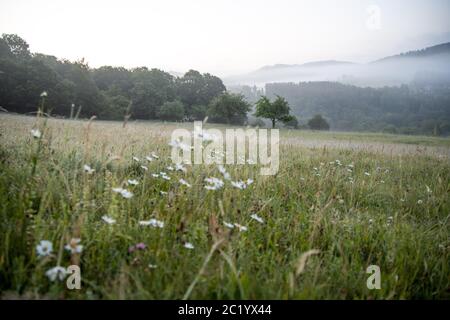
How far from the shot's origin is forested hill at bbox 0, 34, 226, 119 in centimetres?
4212

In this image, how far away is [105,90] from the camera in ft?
240

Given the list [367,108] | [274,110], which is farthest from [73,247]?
[367,108]

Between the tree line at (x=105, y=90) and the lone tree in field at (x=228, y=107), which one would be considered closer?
the tree line at (x=105, y=90)

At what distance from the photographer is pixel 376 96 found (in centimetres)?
A: 19375

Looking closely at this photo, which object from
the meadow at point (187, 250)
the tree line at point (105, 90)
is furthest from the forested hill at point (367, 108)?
the meadow at point (187, 250)

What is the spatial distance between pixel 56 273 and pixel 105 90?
8083 cm

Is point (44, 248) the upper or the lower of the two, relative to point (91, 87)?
lower

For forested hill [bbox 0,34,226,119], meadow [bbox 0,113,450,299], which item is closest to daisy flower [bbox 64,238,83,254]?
meadow [bbox 0,113,450,299]

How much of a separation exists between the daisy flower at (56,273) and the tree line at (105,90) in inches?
1561

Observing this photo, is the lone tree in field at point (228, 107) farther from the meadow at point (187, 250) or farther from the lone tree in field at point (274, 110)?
the meadow at point (187, 250)

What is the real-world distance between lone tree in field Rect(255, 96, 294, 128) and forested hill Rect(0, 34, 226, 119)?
1987 cm

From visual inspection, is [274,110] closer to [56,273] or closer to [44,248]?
[44,248]

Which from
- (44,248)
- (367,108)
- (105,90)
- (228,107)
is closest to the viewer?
(44,248)

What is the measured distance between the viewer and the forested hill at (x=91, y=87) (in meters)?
42.1
